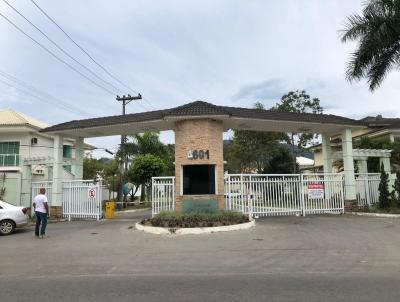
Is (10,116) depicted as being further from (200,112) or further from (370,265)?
(370,265)

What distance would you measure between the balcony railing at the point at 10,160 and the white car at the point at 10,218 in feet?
53.1

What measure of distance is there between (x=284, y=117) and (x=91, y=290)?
45.2 feet

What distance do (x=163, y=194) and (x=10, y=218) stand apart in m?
6.12

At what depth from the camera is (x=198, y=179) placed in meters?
17.2

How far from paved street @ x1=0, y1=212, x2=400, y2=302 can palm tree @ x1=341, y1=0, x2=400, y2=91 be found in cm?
994

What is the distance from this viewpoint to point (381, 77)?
21.7 m

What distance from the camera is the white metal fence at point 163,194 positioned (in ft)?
57.7

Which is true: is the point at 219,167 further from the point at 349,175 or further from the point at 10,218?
the point at 10,218

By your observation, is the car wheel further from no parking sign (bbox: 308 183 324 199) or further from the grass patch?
no parking sign (bbox: 308 183 324 199)

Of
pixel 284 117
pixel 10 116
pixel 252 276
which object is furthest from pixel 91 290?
pixel 10 116

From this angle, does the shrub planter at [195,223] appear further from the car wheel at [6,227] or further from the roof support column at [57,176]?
the roof support column at [57,176]

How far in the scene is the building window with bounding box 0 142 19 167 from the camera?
1220 inches

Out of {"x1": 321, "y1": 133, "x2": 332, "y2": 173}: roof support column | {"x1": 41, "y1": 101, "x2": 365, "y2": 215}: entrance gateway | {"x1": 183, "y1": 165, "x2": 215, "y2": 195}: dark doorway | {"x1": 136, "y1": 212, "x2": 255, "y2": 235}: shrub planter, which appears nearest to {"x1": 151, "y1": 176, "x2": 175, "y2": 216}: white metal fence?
{"x1": 41, "y1": 101, "x2": 365, "y2": 215}: entrance gateway

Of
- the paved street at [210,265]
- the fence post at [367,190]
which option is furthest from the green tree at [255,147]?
the paved street at [210,265]
